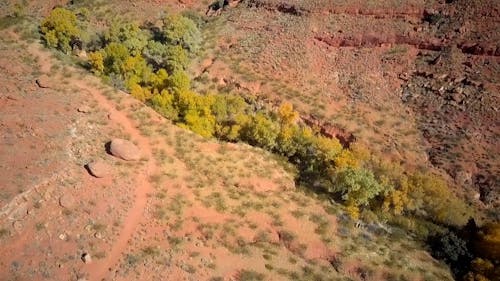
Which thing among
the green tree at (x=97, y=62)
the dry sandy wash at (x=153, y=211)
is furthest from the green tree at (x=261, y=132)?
the green tree at (x=97, y=62)

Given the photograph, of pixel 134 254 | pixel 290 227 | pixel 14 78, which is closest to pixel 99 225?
pixel 134 254

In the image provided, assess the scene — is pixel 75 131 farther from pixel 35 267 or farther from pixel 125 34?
pixel 125 34

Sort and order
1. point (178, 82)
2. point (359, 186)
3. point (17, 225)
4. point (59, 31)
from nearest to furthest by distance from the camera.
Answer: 1. point (17, 225)
2. point (359, 186)
3. point (178, 82)
4. point (59, 31)

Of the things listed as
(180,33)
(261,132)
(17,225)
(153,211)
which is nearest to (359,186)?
(261,132)

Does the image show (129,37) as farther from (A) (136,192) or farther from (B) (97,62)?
(A) (136,192)

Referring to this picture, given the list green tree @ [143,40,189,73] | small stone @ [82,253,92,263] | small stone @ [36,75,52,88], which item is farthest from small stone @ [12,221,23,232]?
green tree @ [143,40,189,73]

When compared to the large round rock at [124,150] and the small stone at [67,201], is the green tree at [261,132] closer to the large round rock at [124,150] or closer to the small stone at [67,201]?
the large round rock at [124,150]
